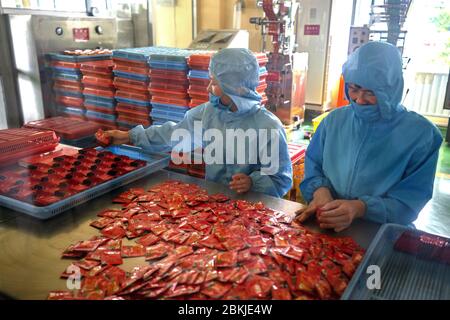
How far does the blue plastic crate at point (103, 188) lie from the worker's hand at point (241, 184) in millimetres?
443

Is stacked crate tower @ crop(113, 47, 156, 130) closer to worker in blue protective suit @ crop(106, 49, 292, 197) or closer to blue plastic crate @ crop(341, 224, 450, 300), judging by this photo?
worker in blue protective suit @ crop(106, 49, 292, 197)

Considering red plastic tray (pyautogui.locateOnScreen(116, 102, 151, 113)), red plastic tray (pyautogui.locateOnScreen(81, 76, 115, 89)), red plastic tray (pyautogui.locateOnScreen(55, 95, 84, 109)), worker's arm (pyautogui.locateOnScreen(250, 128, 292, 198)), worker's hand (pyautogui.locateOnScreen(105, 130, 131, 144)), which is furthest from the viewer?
red plastic tray (pyautogui.locateOnScreen(55, 95, 84, 109))

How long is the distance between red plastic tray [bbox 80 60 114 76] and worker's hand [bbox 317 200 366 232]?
223 cm

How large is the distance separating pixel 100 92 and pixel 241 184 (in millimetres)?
1850

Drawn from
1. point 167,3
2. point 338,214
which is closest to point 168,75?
point 338,214

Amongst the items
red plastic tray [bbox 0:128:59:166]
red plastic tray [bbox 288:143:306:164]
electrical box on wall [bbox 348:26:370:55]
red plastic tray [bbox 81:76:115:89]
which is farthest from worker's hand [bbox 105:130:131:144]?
electrical box on wall [bbox 348:26:370:55]

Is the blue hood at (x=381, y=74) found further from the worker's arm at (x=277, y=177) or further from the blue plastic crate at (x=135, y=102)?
the blue plastic crate at (x=135, y=102)

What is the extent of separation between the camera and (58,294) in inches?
39.6

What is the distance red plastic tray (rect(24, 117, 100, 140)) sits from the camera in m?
2.32

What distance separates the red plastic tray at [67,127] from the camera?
7.61 ft

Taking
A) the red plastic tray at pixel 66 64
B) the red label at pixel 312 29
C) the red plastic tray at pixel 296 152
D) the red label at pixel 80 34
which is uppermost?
the red label at pixel 312 29

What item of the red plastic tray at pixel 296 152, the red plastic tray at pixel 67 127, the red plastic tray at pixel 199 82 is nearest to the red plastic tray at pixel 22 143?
the red plastic tray at pixel 67 127

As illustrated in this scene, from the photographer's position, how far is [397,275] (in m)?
1.07
